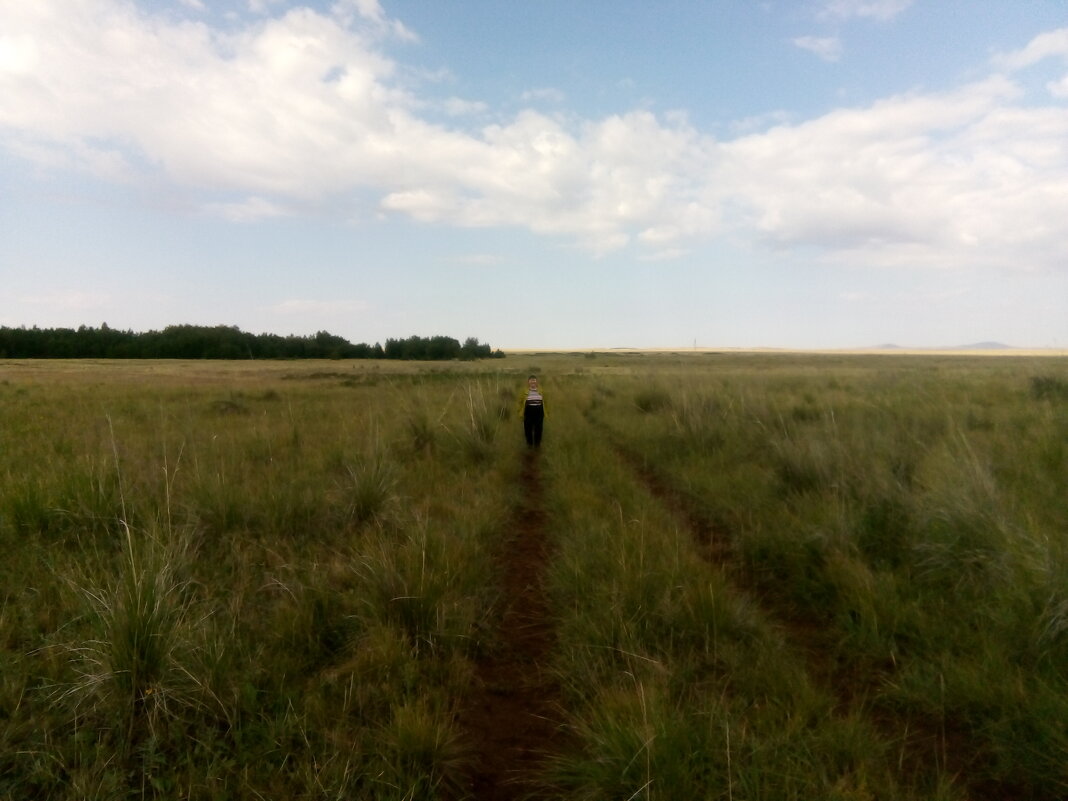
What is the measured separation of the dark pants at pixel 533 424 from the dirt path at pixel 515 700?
19.7ft

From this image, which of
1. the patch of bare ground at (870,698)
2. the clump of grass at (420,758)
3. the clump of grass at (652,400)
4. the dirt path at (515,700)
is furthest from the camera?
the clump of grass at (652,400)

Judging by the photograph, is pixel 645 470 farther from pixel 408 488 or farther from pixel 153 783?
pixel 153 783

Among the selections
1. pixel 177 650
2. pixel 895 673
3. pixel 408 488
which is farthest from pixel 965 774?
pixel 408 488

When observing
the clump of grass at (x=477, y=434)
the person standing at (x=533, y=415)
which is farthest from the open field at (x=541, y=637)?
the person standing at (x=533, y=415)

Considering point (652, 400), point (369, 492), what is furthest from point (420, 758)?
point (652, 400)

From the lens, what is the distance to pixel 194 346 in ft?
298

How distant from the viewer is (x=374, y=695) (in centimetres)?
301

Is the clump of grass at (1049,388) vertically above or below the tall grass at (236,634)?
above

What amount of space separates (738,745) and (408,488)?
5246 mm

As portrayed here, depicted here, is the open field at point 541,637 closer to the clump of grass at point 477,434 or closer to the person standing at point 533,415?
the clump of grass at point 477,434

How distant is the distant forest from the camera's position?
84.5m

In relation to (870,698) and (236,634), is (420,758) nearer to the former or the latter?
(236,634)

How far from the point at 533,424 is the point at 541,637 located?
23.8 feet

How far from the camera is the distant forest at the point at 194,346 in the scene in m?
84.5
